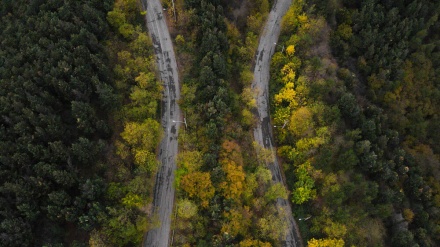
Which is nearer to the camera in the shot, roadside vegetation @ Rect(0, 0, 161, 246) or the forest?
roadside vegetation @ Rect(0, 0, 161, 246)

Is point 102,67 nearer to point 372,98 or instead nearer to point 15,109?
point 15,109

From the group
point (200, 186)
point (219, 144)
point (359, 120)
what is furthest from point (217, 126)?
point (359, 120)

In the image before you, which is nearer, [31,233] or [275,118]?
[31,233]

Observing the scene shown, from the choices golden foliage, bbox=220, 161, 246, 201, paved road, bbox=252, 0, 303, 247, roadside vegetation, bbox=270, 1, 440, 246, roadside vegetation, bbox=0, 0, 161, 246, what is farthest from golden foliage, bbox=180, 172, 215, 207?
roadside vegetation, bbox=270, 1, 440, 246

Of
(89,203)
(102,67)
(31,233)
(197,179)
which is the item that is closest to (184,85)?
(102,67)

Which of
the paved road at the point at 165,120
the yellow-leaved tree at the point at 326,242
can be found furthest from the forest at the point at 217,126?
the paved road at the point at 165,120

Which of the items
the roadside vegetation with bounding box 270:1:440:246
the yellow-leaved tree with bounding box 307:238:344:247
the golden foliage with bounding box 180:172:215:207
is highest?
the roadside vegetation with bounding box 270:1:440:246

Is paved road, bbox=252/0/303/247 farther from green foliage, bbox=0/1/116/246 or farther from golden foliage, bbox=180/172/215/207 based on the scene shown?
green foliage, bbox=0/1/116/246
